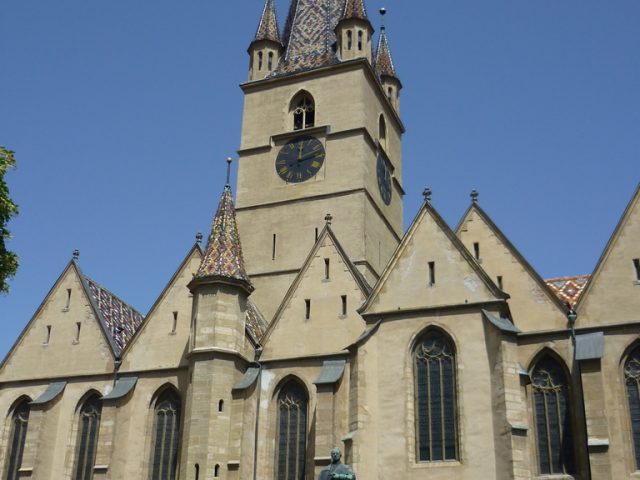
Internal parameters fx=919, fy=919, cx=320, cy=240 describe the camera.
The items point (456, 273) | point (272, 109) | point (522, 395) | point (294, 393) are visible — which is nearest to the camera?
point (522, 395)

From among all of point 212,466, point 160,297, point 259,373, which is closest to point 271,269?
point 160,297

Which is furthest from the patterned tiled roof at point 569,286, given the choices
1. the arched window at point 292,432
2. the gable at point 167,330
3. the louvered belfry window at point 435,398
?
the gable at point 167,330

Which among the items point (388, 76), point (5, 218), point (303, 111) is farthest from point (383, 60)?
point (5, 218)

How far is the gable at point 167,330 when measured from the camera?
32781 mm

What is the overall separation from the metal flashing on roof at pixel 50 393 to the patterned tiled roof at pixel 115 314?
8.22ft

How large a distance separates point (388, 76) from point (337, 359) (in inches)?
858

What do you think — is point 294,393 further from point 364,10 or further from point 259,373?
point 364,10

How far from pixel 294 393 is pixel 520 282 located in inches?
329

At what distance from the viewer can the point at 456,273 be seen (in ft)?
93.3

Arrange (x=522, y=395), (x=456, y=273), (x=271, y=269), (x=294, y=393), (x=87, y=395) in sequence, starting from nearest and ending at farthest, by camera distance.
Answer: (x=522, y=395) → (x=456, y=273) → (x=294, y=393) → (x=87, y=395) → (x=271, y=269)

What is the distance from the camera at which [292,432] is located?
3006cm

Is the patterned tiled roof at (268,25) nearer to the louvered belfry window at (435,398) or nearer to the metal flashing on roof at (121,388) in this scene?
the metal flashing on roof at (121,388)

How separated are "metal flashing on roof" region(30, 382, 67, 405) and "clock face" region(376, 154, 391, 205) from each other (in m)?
16.6

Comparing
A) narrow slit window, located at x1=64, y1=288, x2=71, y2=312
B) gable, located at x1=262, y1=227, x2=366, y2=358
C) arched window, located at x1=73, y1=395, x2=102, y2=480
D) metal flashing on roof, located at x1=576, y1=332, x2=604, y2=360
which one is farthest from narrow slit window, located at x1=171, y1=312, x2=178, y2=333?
metal flashing on roof, located at x1=576, y1=332, x2=604, y2=360
